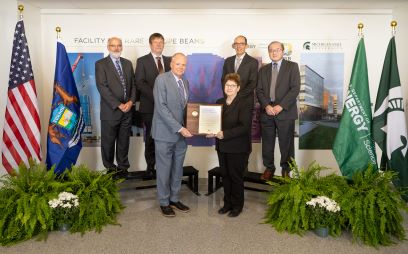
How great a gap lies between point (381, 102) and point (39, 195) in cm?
368

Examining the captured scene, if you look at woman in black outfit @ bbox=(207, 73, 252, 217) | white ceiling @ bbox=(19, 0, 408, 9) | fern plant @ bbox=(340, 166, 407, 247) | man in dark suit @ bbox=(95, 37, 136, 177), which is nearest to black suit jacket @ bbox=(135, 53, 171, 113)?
man in dark suit @ bbox=(95, 37, 136, 177)

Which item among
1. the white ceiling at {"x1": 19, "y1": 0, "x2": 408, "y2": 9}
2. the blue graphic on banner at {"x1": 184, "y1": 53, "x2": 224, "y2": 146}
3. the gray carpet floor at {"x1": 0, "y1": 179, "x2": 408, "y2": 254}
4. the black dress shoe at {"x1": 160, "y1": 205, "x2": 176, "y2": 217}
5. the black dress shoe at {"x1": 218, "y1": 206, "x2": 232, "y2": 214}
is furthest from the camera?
the blue graphic on banner at {"x1": 184, "y1": 53, "x2": 224, "y2": 146}

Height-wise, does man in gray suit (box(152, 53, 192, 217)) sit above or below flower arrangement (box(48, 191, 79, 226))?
above

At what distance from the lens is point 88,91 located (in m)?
5.27

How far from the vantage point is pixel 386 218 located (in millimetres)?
3152

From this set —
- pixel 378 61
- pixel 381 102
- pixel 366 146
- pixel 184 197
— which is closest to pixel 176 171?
pixel 184 197

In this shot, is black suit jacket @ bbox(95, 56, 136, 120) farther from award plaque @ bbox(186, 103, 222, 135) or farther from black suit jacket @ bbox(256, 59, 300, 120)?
black suit jacket @ bbox(256, 59, 300, 120)

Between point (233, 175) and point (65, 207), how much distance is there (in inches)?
66.7

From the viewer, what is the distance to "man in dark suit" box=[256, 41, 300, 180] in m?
4.18

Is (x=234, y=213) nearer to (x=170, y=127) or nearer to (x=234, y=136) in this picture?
(x=234, y=136)

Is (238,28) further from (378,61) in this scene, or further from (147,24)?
(378,61)

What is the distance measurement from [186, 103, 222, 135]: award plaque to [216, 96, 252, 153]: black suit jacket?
0.27 ft

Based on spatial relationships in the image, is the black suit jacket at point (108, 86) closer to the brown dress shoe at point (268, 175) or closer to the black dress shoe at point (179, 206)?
the black dress shoe at point (179, 206)

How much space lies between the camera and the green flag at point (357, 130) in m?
3.64
